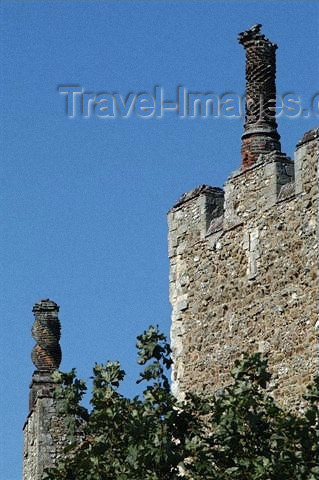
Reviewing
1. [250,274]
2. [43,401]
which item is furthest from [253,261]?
[43,401]

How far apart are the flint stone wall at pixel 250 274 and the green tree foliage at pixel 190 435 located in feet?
4.51

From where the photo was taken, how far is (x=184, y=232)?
24328 mm

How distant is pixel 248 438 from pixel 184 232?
590cm

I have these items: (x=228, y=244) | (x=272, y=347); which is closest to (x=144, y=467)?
(x=272, y=347)

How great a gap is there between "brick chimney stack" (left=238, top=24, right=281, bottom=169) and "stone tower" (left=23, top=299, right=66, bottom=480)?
16.0ft

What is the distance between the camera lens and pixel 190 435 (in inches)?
762

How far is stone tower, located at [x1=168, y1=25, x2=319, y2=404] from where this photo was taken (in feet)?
70.8

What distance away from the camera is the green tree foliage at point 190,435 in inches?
728

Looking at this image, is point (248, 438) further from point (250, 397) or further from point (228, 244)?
point (228, 244)

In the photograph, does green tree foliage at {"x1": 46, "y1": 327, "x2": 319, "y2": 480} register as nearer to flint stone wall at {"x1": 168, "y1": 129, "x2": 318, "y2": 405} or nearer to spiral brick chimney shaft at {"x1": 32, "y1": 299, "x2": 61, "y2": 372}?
flint stone wall at {"x1": 168, "y1": 129, "x2": 318, "y2": 405}

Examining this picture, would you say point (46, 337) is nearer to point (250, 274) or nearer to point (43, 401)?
point (43, 401)

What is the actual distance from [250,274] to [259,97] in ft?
7.63

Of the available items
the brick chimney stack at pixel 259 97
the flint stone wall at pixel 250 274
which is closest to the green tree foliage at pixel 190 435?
the flint stone wall at pixel 250 274

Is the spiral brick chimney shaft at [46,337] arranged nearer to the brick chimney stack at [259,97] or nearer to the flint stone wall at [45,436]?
the flint stone wall at [45,436]
